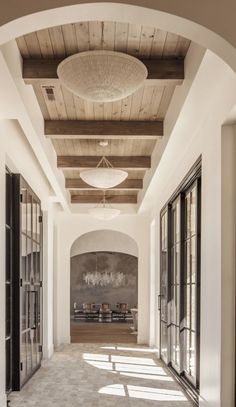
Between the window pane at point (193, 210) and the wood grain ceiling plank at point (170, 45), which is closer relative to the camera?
the wood grain ceiling plank at point (170, 45)

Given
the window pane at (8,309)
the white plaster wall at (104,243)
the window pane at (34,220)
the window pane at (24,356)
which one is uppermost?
the window pane at (34,220)

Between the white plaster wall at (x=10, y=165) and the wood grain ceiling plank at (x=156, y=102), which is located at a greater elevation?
the wood grain ceiling plank at (x=156, y=102)

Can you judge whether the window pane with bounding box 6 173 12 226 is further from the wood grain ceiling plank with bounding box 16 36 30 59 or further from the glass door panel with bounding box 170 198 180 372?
the glass door panel with bounding box 170 198 180 372

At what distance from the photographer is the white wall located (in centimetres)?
393

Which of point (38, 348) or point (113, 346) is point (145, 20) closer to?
point (38, 348)

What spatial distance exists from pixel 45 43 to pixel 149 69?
2.76 feet

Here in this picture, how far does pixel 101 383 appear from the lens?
22.6 feet

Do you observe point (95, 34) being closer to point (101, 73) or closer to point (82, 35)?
point (82, 35)

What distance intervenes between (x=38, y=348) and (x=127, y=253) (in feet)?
37.0

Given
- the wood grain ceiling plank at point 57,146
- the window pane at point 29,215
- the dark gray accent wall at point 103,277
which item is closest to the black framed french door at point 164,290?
the wood grain ceiling plank at point 57,146

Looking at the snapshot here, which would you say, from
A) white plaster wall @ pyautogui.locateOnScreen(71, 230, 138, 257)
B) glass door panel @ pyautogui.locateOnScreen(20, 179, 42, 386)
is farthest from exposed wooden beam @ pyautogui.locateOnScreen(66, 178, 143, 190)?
white plaster wall @ pyautogui.locateOnScreen(71, 230, 138, 257)

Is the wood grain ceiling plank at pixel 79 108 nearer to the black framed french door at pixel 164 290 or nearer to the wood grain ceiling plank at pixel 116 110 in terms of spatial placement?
the wood grain ceiling plank at pixel 116 110

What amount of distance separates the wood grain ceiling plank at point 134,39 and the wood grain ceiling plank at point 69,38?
396 mm

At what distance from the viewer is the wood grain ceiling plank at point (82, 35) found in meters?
3.80
